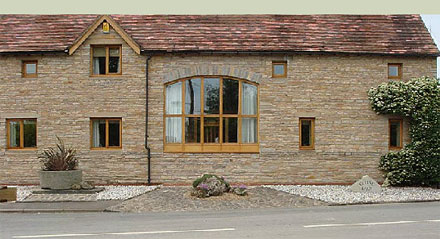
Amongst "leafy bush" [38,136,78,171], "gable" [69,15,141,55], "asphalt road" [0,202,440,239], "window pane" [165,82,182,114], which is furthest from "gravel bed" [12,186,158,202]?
"gable" [69,15,141,55]

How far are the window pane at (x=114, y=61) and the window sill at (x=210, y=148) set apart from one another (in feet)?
11.2

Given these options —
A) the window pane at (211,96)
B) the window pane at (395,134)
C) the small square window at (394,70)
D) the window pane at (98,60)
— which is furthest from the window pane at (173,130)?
the small square window at (394,70)

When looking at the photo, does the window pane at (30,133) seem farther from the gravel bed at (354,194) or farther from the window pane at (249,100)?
the gravel bed at (354,194)

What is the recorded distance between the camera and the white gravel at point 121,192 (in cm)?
1503

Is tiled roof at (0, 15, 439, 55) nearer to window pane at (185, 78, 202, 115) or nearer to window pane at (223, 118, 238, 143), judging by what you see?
window pane at (185, 78, 202, 115)

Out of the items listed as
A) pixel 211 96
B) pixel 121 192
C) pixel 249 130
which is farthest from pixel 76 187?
pixel 249 130

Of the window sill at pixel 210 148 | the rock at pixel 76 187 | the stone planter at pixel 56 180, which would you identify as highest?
the window sill at pixel 210 148

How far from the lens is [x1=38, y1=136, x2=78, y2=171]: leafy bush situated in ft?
54.1

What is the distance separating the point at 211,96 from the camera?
59.8 ft

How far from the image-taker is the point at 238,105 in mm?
18281

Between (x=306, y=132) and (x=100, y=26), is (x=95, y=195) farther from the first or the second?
(x=306, y=132)

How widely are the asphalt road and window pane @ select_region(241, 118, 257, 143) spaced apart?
5440 millimetres

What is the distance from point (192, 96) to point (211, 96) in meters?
0.70

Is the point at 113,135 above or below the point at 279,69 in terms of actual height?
below
